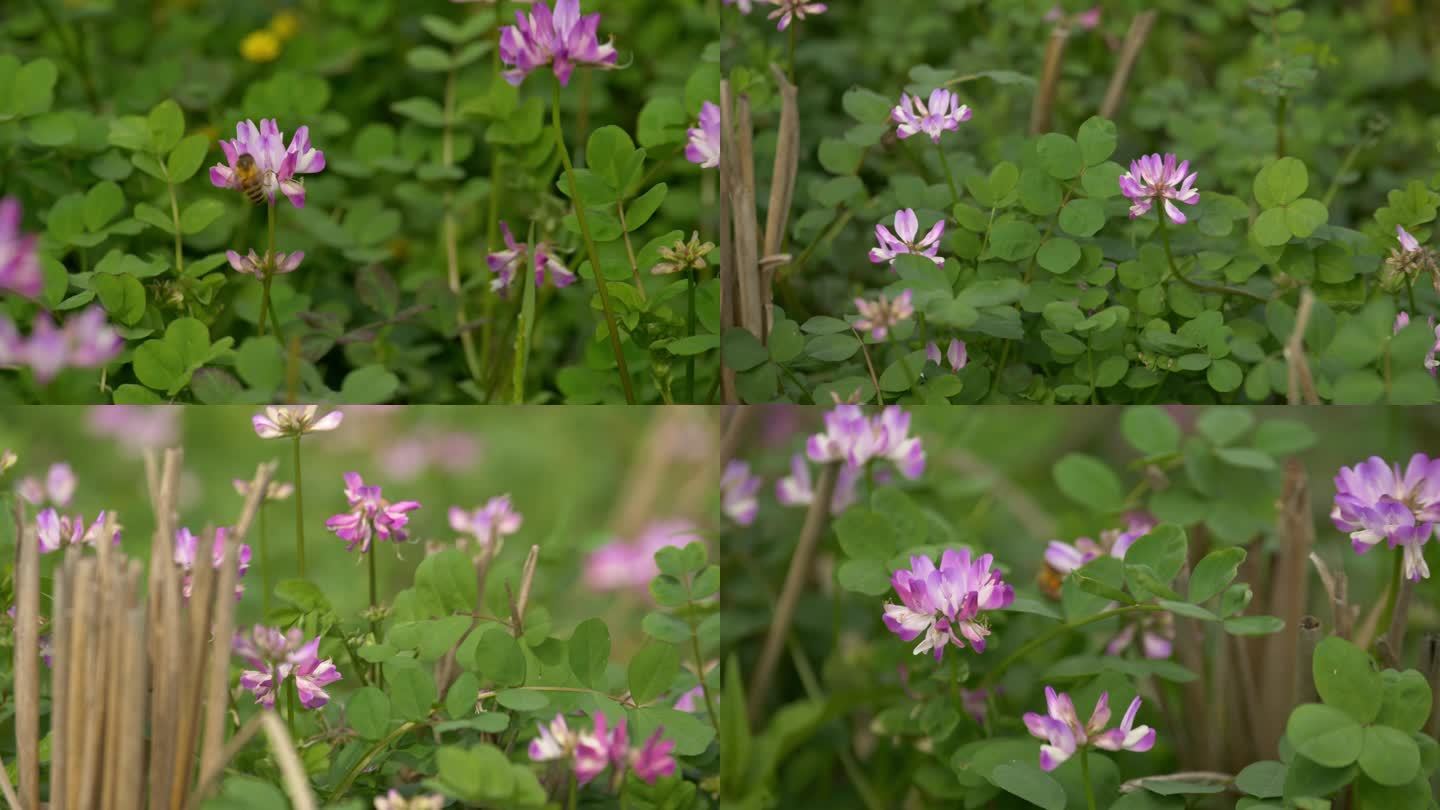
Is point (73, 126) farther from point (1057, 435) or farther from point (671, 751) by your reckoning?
point (1057, 435)

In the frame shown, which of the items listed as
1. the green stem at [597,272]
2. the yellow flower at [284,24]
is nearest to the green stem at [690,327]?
the green stem at [597,272]

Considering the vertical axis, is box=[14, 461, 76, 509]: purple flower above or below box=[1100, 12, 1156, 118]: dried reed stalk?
below

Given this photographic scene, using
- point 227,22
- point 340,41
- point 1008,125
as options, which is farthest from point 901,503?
point 227,22

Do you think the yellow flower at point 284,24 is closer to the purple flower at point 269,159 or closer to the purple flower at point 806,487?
the purple flower at point 269,159

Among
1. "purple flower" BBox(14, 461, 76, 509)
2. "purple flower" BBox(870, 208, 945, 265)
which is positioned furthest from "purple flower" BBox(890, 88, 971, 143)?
"purple flower" BBox(14, 461, 76, 509)

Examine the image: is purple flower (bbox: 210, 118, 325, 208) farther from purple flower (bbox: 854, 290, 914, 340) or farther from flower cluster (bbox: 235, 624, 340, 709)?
purple flower (bbox: 854, 290, 914, 340)
